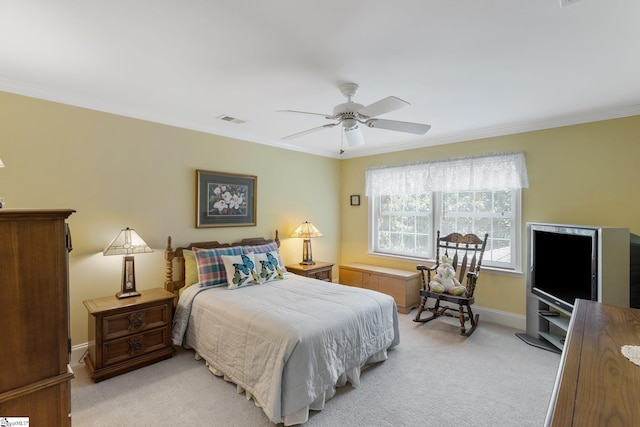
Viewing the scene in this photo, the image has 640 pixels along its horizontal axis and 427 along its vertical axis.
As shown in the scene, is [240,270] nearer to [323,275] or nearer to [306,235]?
[306,235]

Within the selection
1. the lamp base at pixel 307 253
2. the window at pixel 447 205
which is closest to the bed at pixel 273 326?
the lamp base at pixel 307 253

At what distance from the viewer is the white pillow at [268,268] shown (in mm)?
3393

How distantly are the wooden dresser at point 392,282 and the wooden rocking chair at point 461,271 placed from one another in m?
0.28

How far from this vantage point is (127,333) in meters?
2.64

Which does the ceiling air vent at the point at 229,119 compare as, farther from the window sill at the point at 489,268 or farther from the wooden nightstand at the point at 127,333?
the window sill at the point at 489,268

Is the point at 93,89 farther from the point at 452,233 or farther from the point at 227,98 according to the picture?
the point at 452,233

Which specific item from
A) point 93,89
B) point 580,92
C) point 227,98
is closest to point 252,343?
point 227,98

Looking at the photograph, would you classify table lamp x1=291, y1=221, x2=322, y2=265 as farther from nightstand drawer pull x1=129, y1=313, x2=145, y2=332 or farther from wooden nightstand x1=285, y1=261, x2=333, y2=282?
nightstand drawer pull x1=129, y1=313, x2=145, y2=332

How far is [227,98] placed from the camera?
2.81 metres

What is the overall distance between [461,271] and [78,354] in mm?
4283

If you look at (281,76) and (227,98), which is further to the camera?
(227,98)

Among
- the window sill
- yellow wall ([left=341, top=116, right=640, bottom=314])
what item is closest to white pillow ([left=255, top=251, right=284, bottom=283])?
the window sill

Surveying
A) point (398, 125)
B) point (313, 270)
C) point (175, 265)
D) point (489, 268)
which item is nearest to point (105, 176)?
point (175, 265)

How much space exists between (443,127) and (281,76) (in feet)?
7.48
